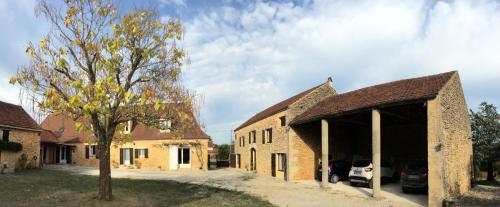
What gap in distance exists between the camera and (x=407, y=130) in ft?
83.2

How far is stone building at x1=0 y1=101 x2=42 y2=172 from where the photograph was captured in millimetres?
27359

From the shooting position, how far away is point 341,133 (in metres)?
27.8

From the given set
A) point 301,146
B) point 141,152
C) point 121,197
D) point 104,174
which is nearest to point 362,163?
point 301,146

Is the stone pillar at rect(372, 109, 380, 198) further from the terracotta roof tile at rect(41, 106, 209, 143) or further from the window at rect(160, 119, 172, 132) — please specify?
the terracotta roof tile at rect(41, 106, 209, 143)

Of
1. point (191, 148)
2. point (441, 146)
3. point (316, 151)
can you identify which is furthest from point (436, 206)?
point (191, 148)

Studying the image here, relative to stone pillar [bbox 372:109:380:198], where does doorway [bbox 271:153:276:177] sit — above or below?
below

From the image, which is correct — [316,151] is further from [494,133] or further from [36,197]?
[36,197]

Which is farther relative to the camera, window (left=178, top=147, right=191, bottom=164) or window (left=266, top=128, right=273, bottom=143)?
window (left=178, top=147, right=191, bottom=164)

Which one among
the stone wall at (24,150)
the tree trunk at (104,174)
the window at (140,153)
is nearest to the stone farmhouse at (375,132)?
the window at (140,153)

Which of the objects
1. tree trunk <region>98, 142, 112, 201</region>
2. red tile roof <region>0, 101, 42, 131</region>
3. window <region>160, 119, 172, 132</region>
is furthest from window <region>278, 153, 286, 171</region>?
red tile roof <region>0, 101, 42, 131</region>

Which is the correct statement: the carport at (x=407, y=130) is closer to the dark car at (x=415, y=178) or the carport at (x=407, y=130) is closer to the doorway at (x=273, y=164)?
the dark car at (x=415, y=178)

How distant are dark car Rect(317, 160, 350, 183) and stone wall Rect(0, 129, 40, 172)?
1993 cm

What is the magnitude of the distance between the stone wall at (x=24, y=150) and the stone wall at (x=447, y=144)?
81.4ft

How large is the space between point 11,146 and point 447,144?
26.2 metres
